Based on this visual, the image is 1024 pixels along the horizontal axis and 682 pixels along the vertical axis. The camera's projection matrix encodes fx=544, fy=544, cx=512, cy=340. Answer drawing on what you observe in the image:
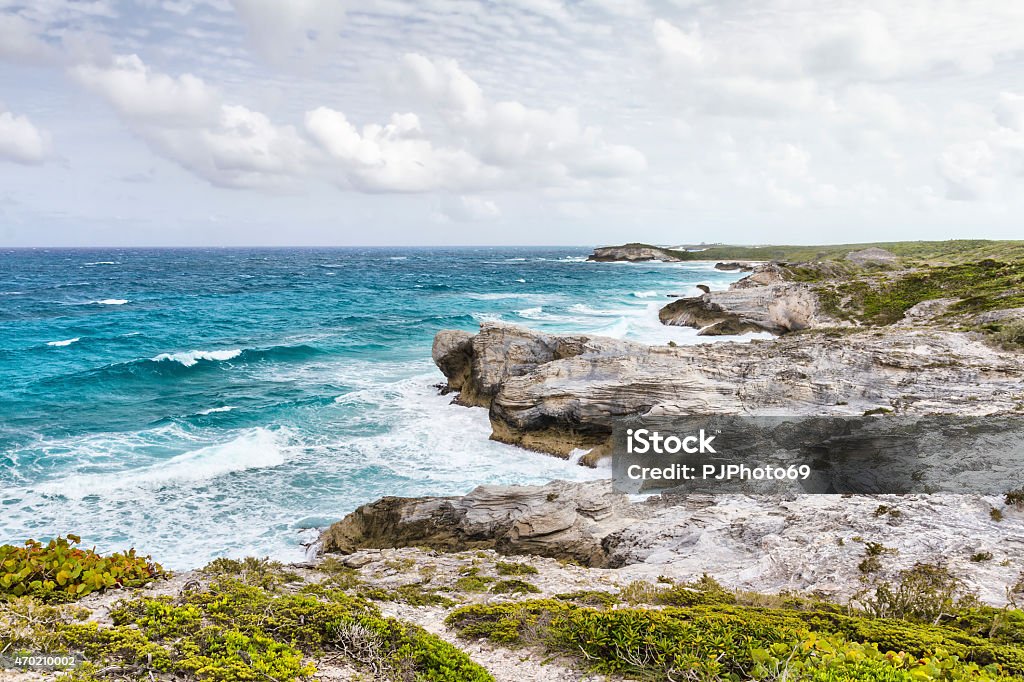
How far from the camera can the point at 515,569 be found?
10844mm

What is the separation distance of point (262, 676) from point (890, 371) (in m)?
21.3

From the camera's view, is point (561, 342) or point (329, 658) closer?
point (329, 658)

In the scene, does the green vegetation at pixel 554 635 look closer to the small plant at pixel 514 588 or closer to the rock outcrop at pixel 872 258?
the small plant at pixel 514 588

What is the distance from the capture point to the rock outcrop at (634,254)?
547 ft

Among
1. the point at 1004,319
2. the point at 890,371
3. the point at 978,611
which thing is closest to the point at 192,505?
the point at 978,611

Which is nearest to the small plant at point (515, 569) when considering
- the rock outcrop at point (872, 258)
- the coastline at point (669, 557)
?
the coastline at point (669, 557)

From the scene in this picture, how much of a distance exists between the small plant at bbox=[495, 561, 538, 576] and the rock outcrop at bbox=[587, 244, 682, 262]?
161028mm

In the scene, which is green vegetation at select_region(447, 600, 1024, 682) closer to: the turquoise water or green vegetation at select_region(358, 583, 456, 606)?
green vegetation at select_region(358, 583, 456, 606)

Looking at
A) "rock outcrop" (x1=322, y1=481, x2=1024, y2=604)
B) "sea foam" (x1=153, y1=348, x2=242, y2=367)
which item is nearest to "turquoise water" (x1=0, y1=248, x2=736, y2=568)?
"sea foam" (x1=153, y1=348, x2=242, y2=367)

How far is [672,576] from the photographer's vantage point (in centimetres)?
1069

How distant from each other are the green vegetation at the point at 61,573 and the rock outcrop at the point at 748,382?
14.6 meters

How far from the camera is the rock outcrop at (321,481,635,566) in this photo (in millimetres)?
12719

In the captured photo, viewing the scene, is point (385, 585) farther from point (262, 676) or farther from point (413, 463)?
point (413, 463)

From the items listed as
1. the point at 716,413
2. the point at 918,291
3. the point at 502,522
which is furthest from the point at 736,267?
the point at 502,522
